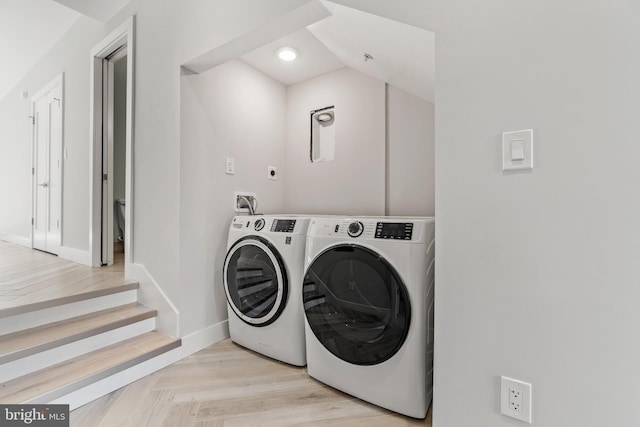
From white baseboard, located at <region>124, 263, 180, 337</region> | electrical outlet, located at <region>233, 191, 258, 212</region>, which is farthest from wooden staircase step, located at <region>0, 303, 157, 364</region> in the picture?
electrical outlet, located at <region>233, 191, 258, 212</region>

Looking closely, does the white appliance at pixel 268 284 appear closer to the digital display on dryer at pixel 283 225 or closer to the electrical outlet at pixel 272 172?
the digital display on dryer at pixel 283 225

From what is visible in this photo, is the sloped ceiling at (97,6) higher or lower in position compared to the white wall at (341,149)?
higher

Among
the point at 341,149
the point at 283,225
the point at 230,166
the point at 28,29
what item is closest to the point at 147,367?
the point at 283,225

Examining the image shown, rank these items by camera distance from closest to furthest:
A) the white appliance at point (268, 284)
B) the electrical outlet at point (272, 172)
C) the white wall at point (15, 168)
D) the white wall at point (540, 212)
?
the white wall at point (540, 212) → the white appliance at point (268, 284) → the electrical outlet at point (272, 172) → the white wall at point (15, 168)

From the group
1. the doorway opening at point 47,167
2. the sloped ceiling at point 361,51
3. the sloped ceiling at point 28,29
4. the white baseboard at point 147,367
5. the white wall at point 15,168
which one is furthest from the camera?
the white wall at point 15,168

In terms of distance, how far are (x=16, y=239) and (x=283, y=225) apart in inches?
211

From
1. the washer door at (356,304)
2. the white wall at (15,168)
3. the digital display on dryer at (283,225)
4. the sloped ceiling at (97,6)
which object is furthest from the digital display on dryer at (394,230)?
the white wall at (15,168)

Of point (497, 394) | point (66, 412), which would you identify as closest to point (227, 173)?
point (66, 412)

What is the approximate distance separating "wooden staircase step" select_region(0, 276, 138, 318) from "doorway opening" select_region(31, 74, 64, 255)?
5.76 ft

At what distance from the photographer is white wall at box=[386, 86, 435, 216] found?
6.96 feet

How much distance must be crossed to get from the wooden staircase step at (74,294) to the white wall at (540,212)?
2.09 meters

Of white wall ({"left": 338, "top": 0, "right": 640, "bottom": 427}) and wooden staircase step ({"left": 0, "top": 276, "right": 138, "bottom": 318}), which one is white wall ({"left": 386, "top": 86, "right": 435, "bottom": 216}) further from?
wooden staircase step ({"left": 0, "top": 276, "right": 138, "bottom": 318})

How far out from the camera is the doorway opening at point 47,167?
3.43 metres

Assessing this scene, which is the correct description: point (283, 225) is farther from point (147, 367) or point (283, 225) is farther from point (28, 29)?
point (28, 29)
